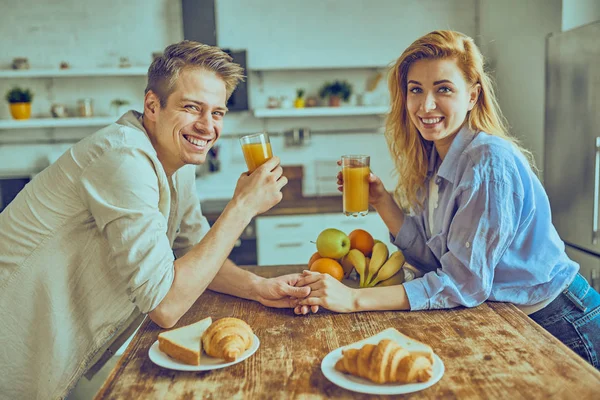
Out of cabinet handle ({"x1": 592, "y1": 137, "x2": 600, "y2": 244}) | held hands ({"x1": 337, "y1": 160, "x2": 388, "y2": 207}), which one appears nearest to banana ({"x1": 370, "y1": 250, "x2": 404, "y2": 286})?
held hands ({"x1": 337, "y1": 160, "x2": 388, "y2": 207})

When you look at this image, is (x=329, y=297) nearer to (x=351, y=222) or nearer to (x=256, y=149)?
(x=256, y=149)

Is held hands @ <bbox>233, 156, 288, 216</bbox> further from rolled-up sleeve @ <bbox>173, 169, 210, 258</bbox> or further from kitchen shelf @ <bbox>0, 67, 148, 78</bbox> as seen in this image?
kitchen shelf @ <bbox>0, 67, 148, 78</bbox>

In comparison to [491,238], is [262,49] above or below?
above

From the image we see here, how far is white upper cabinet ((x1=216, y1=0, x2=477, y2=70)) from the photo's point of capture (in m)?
4.61

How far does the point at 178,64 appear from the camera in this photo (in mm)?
1660

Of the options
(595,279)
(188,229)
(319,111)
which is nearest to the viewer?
(188,229)

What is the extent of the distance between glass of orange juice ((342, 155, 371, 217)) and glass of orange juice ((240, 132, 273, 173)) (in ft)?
0.97

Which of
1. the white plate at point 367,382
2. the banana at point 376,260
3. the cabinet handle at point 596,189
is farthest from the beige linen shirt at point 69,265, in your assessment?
the cabinet handle at point 596,189

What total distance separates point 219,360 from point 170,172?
82 cm

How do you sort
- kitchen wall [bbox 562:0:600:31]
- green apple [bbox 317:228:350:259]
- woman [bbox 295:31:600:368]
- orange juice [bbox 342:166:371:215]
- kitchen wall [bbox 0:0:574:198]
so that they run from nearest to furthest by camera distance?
1. woman [bbox 295:31:600:368]
2. green apple [bbox 317:228:350:259]
3. orange juice [bbox 342:166:371:215]
4. kitchen wall [bbox 562:0:600:31]
5. kitchen wall [bbox 0:0:574:198]

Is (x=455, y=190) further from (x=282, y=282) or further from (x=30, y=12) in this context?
(x=30, y=12)

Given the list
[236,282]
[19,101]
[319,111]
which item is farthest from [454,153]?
[19,101]

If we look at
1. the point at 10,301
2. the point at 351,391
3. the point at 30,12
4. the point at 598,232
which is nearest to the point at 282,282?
the point at 351,391

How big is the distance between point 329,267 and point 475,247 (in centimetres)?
45
